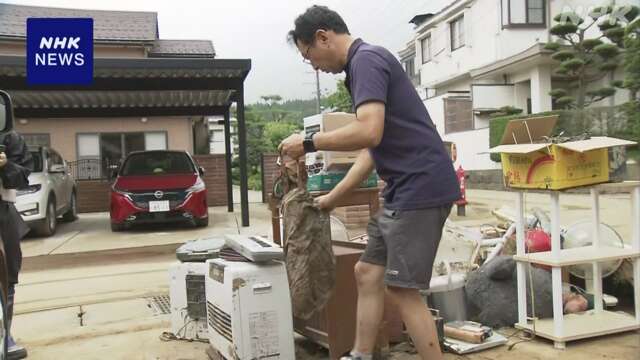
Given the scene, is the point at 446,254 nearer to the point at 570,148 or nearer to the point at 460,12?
the point at 570,148

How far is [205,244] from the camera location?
3.67m

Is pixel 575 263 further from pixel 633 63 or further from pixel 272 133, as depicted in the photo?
pixel 272 133

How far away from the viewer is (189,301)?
3.47 m

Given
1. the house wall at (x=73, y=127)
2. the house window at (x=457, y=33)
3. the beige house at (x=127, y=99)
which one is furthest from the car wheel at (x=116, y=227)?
the house window at (x=457, y=33)

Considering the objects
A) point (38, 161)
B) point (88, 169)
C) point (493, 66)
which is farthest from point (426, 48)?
point (38, 161)

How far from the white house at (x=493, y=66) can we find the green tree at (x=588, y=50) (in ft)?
1.95

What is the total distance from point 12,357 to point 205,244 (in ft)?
4.30

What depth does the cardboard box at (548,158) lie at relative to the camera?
3037mm

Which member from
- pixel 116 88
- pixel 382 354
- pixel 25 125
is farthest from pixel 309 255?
pixel 25 125

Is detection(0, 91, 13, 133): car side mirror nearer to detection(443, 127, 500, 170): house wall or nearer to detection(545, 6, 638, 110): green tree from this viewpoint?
detection(443, 127, 500, 170): house wall

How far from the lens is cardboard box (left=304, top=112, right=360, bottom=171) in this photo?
5402 millimetres

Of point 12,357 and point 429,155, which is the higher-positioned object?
point 429,155

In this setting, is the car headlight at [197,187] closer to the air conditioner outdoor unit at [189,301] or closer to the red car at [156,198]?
the red car at [156,198]

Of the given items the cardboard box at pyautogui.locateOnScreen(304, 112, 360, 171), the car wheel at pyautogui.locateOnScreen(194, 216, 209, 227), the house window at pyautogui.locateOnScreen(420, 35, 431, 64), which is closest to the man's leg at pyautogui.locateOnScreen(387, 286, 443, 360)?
the cardboard box at pyautogui.locateOnScreen(304, 112, 360, 171)
